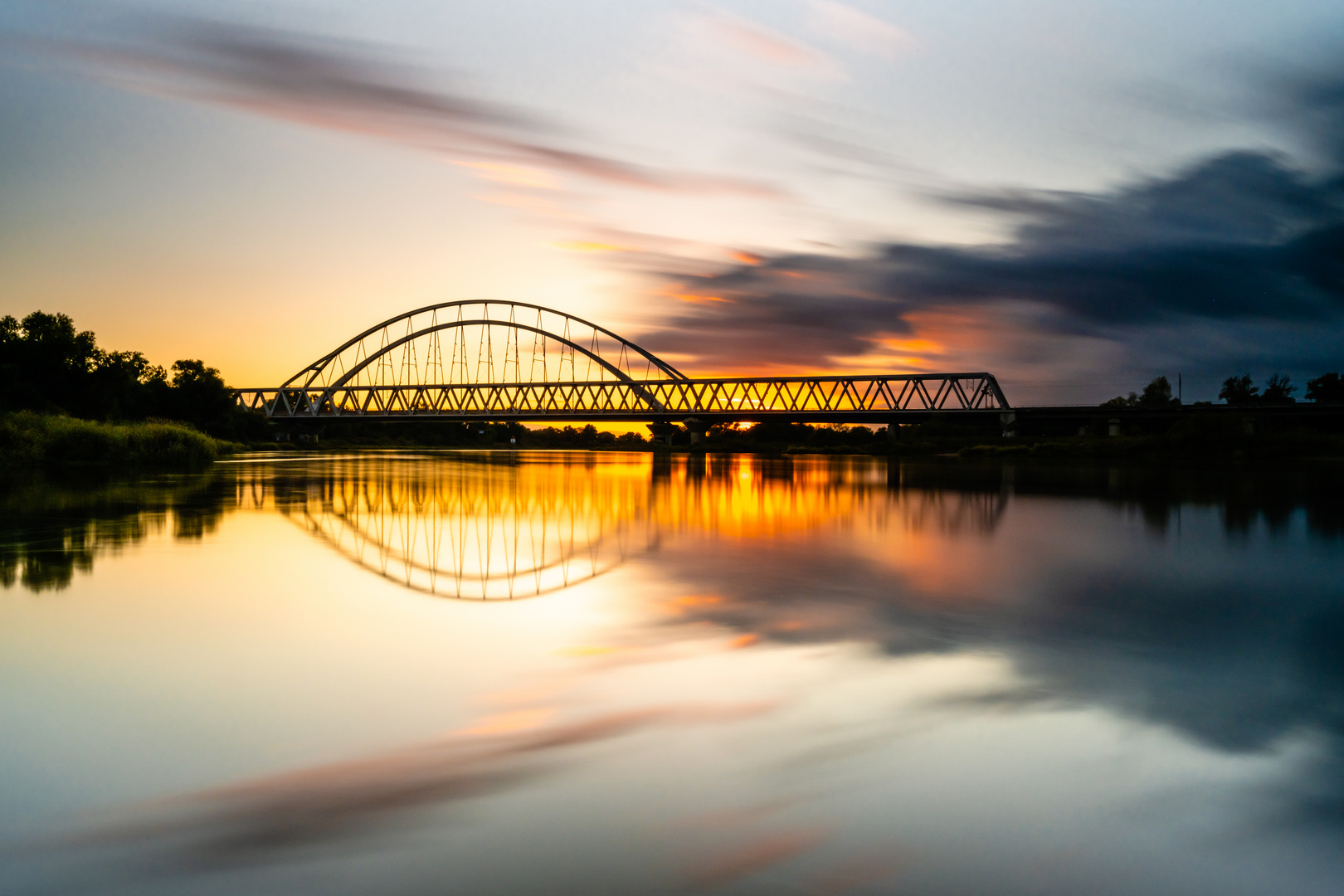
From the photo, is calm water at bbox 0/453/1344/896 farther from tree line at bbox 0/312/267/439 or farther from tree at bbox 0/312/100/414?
tree at bbox 0/312/100/414

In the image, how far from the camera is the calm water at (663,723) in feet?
10.6

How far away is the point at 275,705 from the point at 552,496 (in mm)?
17140

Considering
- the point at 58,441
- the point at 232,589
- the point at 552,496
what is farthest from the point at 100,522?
the point at 58,441

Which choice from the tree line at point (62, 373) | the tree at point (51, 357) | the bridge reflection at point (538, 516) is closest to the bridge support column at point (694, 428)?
the tree line at point (62, 373)

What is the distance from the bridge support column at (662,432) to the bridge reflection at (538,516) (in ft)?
324

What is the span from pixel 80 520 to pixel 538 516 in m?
7.71

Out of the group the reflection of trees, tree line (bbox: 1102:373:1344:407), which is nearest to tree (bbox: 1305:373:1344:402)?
tree line (bbox: 1102:373:1344:407)

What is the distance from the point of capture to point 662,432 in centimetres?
13662

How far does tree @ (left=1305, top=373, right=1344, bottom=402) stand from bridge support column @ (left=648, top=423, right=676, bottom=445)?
79.4 m

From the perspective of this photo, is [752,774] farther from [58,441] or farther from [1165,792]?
[58,441]

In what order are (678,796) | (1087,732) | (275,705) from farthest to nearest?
(275,705), (1087,732), (678,796)

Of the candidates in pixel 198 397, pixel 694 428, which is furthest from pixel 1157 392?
pixel 198 397

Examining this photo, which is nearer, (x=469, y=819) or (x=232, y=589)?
(x=469, y=819)

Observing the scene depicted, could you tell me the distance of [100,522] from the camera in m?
13.9
